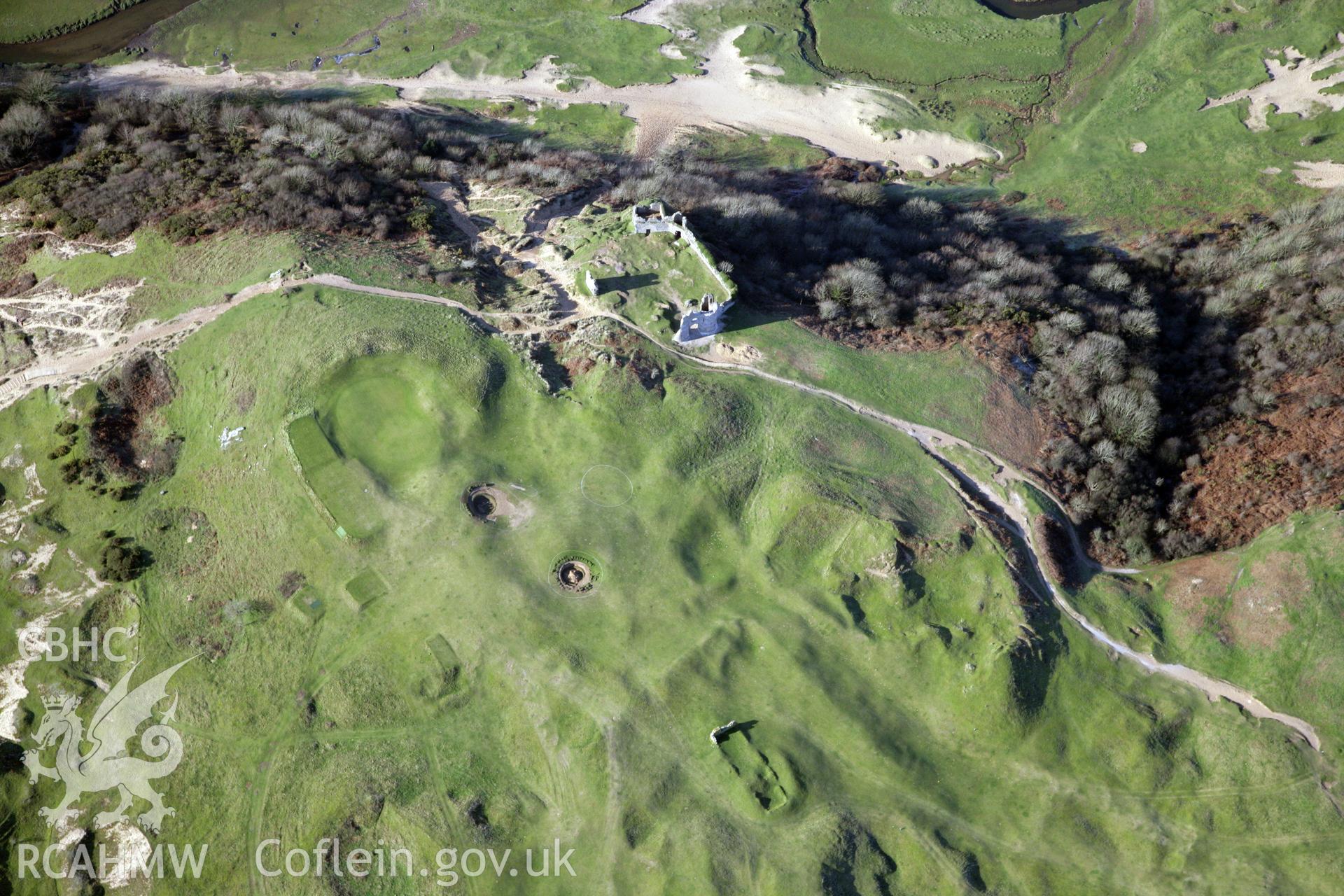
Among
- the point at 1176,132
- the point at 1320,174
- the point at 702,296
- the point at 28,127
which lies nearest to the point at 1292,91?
the point at 1320,174

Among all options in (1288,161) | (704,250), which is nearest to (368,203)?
(704,250)

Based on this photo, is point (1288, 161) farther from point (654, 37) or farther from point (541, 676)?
point (541, 676)

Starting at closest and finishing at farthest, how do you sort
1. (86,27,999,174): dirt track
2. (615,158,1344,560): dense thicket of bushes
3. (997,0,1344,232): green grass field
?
(615,158,1344,560): dense thicket of bushes, (997,0,1344,232): green grass field, (86,27,999,174): dirt track

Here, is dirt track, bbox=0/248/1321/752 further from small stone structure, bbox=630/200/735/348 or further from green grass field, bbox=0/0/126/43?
green grass field, bbox=0/0/126/43

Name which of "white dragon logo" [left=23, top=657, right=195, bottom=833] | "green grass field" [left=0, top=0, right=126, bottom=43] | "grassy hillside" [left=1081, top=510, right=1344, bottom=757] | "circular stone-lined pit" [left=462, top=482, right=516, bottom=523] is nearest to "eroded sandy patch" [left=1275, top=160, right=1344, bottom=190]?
"grassy hillside" [left=1081, top=510, right=1344, bottom=757]

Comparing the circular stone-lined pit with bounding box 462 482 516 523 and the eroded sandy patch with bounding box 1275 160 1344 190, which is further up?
the eroded sandy patch with bounding box 1275 160 1344 190

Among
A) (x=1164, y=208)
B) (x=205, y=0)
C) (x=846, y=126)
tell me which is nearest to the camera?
(x=1164, y=208)

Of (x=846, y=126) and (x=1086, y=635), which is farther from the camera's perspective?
(x=846, y=126)
